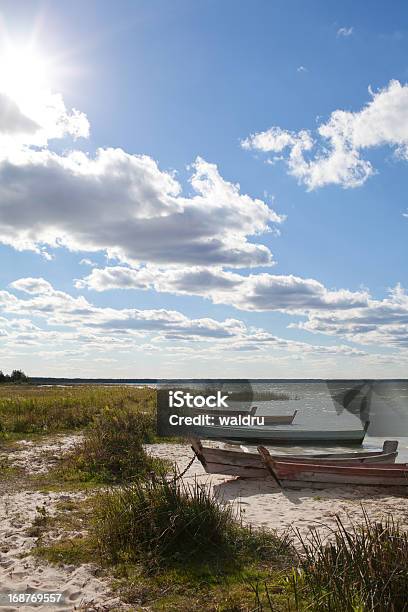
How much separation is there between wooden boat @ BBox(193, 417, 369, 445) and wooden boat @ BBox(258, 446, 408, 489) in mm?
9677

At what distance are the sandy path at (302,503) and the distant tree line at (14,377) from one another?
67876mm

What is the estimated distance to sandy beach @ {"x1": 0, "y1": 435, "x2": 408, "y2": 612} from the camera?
635cm

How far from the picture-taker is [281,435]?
22.5 meters

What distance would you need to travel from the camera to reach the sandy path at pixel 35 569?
6.01 m

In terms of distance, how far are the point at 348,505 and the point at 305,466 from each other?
1.81m

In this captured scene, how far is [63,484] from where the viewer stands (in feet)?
40.1

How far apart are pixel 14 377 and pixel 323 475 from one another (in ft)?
236

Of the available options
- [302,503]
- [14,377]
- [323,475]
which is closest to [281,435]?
[323,475]

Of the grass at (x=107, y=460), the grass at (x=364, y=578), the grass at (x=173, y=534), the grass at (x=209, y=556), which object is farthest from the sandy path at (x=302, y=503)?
the grass at (x=364, y=578)

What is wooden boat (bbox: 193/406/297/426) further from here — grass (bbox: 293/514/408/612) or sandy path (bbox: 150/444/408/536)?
grass (bbox: 293/514/408/612)

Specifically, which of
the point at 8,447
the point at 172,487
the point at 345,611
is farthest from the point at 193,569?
the point at 8,447

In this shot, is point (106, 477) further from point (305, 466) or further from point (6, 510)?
point (305, 466)

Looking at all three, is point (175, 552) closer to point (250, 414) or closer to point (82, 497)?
point (82, 497)

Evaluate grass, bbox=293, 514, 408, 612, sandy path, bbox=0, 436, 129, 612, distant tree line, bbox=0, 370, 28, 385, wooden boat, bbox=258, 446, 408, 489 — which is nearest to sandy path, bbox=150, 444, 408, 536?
wooden boat, bbox=258, 446, 408, 489
